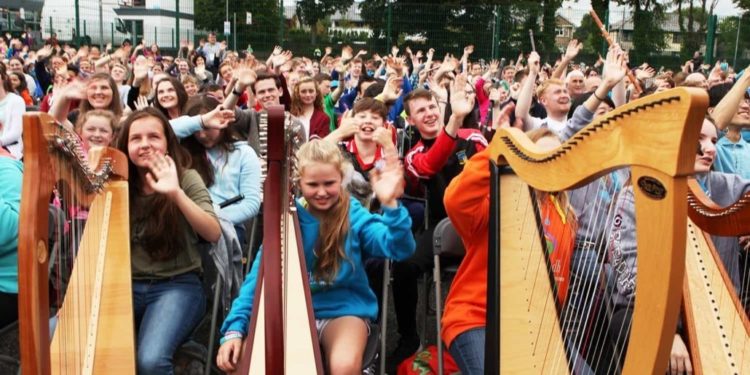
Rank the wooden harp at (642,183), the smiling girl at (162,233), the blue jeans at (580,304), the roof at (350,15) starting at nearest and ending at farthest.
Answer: the wooden harp at (642,183)
the blue jeans at (580,304)
the smiling girl at (162,233)
the roof at (350,15)

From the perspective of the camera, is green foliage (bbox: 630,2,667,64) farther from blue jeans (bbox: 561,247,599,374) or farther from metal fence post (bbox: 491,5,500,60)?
blue jeans (bbox: 561,247,599,374)

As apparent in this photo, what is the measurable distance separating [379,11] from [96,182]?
18028mm

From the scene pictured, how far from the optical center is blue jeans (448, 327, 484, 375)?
2.69 meters

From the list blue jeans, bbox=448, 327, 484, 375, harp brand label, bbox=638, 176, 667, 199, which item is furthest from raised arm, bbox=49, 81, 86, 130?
harp brand label, bbox=638, 176, 667, 199

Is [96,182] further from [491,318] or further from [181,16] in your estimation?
[181,16]

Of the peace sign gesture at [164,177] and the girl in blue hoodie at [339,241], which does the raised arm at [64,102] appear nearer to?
the peace sign gesture at [164,177]

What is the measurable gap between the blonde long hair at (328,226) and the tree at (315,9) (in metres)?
16.4

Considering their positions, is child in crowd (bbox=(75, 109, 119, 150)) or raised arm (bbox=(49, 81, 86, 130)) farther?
raised arm (bbox=(49, 81, 86, 130))

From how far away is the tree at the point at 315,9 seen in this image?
19.3 metres

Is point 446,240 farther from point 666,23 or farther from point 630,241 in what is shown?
point 666,23

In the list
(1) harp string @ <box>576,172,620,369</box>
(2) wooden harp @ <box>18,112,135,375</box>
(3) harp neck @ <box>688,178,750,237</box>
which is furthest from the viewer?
(1) harp string @ <box>576,172,620,369</box>

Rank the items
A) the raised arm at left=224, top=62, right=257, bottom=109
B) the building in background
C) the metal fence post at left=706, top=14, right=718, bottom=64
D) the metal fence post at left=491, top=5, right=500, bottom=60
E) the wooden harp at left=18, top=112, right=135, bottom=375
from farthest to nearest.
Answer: the building in background
the metal fence post at left=491, top=5, right=500, bottom=60
the metal fence post at left=706, top=14, right=718, bottom=64
the raised arm at left=224, top=62, right=257, bottom=109
the wooden harp at left=18, top=112, right=135, bottom=375

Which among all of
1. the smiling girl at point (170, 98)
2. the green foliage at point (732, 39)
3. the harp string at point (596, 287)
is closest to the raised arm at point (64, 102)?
the smiling girl at point (170, 98)

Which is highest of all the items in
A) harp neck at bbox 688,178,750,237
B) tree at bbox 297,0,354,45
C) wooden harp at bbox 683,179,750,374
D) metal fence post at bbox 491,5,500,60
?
tree at bbox 297,0,354,45
